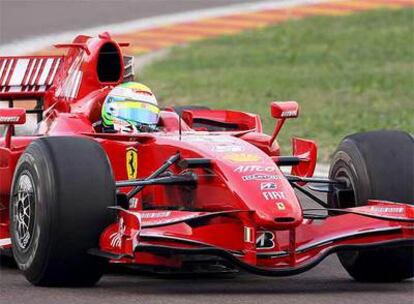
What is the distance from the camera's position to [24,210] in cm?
907

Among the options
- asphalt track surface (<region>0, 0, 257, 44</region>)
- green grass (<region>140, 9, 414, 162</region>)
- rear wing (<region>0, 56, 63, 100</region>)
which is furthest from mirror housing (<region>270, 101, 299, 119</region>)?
asphalt track surface (<region>0, 0, 257, 44</region>)

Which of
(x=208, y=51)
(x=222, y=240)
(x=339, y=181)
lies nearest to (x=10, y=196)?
(x=222, y=240)

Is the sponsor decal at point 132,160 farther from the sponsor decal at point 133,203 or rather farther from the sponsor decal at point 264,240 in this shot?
the sponsor decal at point 264,240

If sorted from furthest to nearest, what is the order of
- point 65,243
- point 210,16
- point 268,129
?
point 210,16
point 268,129
point 65,243

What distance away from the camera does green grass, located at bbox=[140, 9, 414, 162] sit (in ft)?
61.1

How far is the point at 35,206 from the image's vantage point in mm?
8828

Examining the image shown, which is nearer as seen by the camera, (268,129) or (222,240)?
(222,240)

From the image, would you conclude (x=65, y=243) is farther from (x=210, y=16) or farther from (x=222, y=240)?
(x=210, y=16)

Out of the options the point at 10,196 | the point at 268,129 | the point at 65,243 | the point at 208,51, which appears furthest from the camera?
the point at 208,51

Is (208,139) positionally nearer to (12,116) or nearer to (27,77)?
(12,116)

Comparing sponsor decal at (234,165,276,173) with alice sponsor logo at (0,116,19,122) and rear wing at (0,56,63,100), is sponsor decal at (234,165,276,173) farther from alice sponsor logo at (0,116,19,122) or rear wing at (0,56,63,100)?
rear wing at (0,56,63,100)

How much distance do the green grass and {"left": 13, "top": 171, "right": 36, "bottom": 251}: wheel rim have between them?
686 cm

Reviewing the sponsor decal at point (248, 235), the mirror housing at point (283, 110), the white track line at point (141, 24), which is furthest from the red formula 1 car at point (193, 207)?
the white track line at point (141, 24)

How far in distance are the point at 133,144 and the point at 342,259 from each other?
4.99 feet
